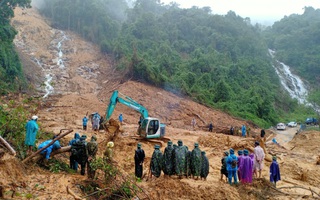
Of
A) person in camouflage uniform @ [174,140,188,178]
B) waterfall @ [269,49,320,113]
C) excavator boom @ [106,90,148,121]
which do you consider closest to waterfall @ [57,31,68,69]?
excavator boom @ [106,90,148,121]

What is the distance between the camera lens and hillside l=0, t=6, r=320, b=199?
7121 millimetres

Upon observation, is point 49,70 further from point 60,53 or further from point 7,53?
point 7,53

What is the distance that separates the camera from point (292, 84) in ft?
173

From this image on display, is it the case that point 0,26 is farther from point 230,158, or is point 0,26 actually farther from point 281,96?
point 281,96

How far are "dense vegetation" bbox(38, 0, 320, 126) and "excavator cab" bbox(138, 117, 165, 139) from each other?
15.7 metres

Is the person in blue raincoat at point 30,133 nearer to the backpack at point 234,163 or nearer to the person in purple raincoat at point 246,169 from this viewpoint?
the backpack at point 234,163

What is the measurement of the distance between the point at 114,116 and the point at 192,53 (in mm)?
33476

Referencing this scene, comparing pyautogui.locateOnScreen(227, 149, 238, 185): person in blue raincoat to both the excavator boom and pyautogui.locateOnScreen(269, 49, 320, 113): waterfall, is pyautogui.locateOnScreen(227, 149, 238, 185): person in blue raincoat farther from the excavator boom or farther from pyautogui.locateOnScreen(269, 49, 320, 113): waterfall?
pyautogui.locateOnScreen(269, 49, 320, 113): waterfall

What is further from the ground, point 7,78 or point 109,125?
point 7,78

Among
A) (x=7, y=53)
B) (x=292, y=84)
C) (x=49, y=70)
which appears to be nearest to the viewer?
(x=7, y=53)

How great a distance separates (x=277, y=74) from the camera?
53.8 meters

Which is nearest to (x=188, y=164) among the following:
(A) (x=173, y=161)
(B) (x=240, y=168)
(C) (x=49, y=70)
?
(A) (x=173, y=161)

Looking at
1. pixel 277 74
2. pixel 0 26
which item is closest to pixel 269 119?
pixel 277 74

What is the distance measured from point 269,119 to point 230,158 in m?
27.4
